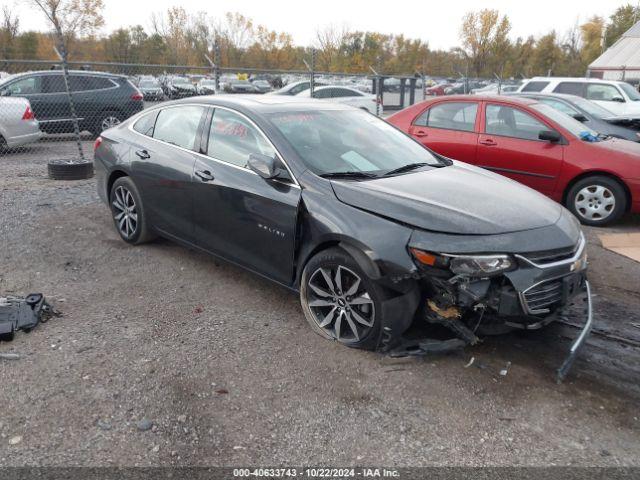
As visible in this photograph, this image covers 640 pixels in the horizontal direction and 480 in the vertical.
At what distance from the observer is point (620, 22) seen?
62.2 meters

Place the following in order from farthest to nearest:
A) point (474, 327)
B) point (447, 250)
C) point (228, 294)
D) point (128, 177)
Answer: point (128, 177) < point (228, 294) < point (474, 327) < point (447, 250)

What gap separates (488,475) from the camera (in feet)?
8.07

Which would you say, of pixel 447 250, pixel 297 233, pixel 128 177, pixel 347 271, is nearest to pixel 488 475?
pixel 447 250

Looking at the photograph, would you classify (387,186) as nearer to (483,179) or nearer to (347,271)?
(347,271)

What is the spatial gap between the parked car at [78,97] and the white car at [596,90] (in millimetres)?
10144

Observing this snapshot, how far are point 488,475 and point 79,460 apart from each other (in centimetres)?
193

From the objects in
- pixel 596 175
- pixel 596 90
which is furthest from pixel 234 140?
pixel 596 90

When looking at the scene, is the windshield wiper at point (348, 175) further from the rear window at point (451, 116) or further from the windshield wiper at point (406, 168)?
the rear window at point (451, 116)

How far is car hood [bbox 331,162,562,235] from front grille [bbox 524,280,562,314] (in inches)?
14.6

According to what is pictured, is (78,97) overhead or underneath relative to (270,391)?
overhead

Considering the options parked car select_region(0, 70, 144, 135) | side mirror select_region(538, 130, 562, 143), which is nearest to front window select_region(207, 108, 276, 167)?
side mirror select_region(538, 130, 562, 143)

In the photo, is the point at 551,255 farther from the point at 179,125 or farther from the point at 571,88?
the point at 571,88

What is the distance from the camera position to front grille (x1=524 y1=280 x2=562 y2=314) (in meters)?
3.09

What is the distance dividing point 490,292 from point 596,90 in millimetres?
13575
